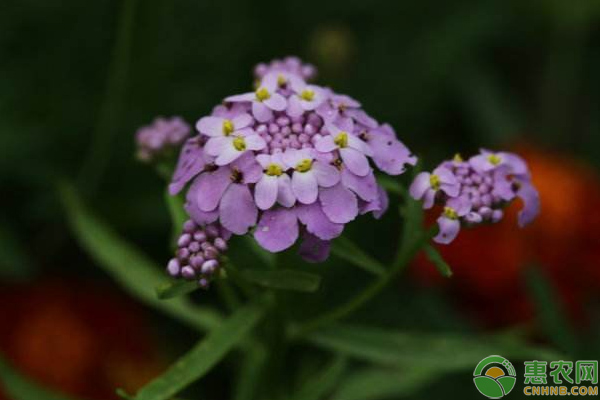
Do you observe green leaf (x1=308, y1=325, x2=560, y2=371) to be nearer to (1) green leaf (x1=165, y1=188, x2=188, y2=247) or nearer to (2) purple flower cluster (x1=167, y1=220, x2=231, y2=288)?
(1) green leaf (x1=165, y1=188, x2=188, y2=247)

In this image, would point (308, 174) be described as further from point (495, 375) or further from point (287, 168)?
point (495, 375)

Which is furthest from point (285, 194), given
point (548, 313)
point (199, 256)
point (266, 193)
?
point (548, 313)

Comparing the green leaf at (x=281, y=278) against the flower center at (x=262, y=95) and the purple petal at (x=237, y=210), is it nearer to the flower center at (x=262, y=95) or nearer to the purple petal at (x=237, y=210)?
the purple petal at (x=237, y=210)

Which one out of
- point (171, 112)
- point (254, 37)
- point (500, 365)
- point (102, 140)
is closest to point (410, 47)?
point (254, 37)

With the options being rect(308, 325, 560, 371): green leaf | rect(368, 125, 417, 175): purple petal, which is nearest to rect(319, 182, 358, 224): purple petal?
rect(368, 125, 417, 175): purple petal

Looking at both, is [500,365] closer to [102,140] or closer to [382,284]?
[382,284]
